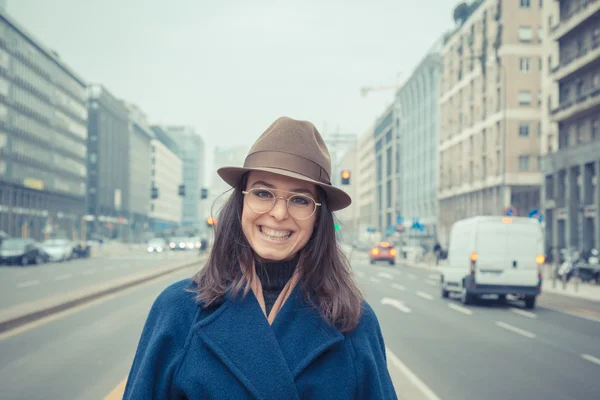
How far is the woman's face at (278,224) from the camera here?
2707 mm

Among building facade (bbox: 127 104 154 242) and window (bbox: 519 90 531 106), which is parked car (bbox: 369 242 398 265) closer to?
window (bbox: 519 90 531 106)

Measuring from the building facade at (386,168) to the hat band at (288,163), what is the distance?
9836 cm

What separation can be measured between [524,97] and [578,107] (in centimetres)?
1683

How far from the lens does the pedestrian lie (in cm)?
243

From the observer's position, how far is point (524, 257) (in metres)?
18.9

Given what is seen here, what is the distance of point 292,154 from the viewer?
8.73 ft

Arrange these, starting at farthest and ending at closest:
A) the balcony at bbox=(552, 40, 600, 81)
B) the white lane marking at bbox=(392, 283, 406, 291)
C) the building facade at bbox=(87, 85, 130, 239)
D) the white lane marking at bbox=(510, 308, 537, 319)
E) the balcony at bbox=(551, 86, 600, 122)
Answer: the building facade at bbox=(87, 85, 130, 239)
the balcony at bbox=(552, 40, 600, 81)
the balcony at bbox=(551, 86, 600, 122)
the white lane marking at bbox=(392, 283, 406, 291)
the white lane marking at bbox=(510, 308, 537, 319)

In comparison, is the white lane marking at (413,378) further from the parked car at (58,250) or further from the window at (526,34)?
the window at (526,34)

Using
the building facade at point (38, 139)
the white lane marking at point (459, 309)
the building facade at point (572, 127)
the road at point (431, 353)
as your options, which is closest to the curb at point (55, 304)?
the road at point (431, 353)

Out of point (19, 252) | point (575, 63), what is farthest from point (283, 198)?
point (575, 63)

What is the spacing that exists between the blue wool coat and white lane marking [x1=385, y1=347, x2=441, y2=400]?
5305 mm

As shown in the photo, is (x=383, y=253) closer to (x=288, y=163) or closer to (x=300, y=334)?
(x=288, y=163)

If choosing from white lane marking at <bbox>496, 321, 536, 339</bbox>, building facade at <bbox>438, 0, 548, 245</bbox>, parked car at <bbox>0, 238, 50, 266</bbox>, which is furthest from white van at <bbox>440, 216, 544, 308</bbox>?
building facade at <bbox>438, 0, 548, 245</bbox>

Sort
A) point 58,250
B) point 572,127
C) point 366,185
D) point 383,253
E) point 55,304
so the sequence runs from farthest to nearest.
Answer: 1. point 366,185
2. point 383,253
3. point 58,250
4. point 572,127
5. point 55,304
